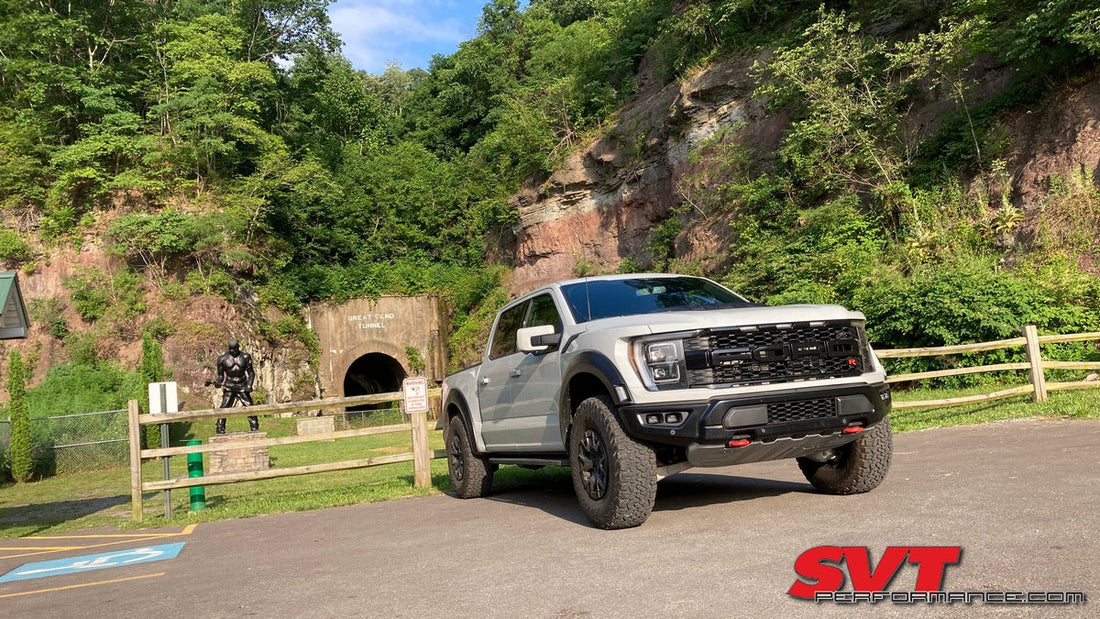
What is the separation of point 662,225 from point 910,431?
20.8 metres

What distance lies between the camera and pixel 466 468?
8.70m

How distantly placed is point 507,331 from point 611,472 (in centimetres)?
302

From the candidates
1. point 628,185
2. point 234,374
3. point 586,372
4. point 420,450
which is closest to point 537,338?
point 586,372

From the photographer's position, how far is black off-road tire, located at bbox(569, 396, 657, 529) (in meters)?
5.50

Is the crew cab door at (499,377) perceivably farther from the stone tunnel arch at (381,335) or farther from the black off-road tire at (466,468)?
the stone tunnel arch at (381,335)

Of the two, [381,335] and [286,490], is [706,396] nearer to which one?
[286,490]

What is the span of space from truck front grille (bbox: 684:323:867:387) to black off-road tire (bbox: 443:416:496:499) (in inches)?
151

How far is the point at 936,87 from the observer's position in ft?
72.0

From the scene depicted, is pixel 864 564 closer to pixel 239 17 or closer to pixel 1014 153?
pixel 1014 153

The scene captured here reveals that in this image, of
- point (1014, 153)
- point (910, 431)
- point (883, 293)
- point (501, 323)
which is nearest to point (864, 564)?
point (501, 323)

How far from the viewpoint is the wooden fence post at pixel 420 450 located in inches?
398

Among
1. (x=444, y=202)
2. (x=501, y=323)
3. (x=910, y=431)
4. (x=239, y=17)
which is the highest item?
(x=239, y=17)

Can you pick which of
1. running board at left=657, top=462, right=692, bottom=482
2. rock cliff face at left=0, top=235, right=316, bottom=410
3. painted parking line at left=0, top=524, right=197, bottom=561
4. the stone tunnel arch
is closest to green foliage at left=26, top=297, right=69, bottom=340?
rock cliff face at left=0, top=235, right=316, bottom=410

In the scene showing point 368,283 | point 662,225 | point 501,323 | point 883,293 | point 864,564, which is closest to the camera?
point 864,564
